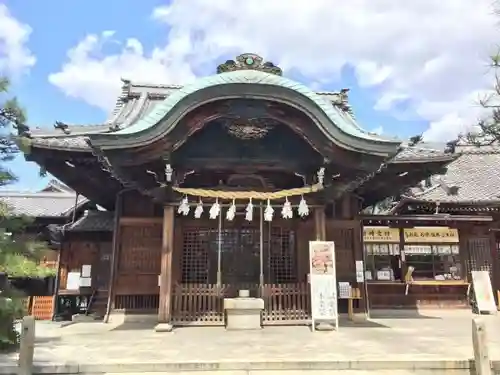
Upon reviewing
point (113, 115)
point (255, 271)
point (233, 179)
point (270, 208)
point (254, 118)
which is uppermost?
point (113, 115)

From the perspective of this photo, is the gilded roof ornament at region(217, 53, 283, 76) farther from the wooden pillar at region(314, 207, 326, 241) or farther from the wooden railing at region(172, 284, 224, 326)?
the wooden railing at region(172, 284, 224, 326)

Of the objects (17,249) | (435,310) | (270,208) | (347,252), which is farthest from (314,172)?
(435,310)

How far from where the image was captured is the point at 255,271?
43.4 feet

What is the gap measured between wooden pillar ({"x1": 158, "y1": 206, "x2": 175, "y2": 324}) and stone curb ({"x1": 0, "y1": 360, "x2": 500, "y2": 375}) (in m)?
4.37

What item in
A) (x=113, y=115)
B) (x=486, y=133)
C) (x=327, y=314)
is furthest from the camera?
(x=113, y=115)

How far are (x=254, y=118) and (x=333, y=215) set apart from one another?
14.2 ft

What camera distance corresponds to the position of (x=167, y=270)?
11.5 meters

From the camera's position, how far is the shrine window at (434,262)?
17734 millimetres

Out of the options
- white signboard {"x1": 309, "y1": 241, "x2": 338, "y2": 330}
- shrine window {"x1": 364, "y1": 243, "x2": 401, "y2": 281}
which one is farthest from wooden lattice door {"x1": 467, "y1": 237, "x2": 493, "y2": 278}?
white signboard {"x1": 309, "y1": 241, "x2": 338, "y2": 330}

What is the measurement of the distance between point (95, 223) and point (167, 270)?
628cm

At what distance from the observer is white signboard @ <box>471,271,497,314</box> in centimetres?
1656

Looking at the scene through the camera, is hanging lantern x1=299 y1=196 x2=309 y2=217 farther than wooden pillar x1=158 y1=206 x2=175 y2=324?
Yes

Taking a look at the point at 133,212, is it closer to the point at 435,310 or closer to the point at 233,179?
the point at 233,179

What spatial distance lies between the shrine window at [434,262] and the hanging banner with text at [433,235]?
9.4 inches
